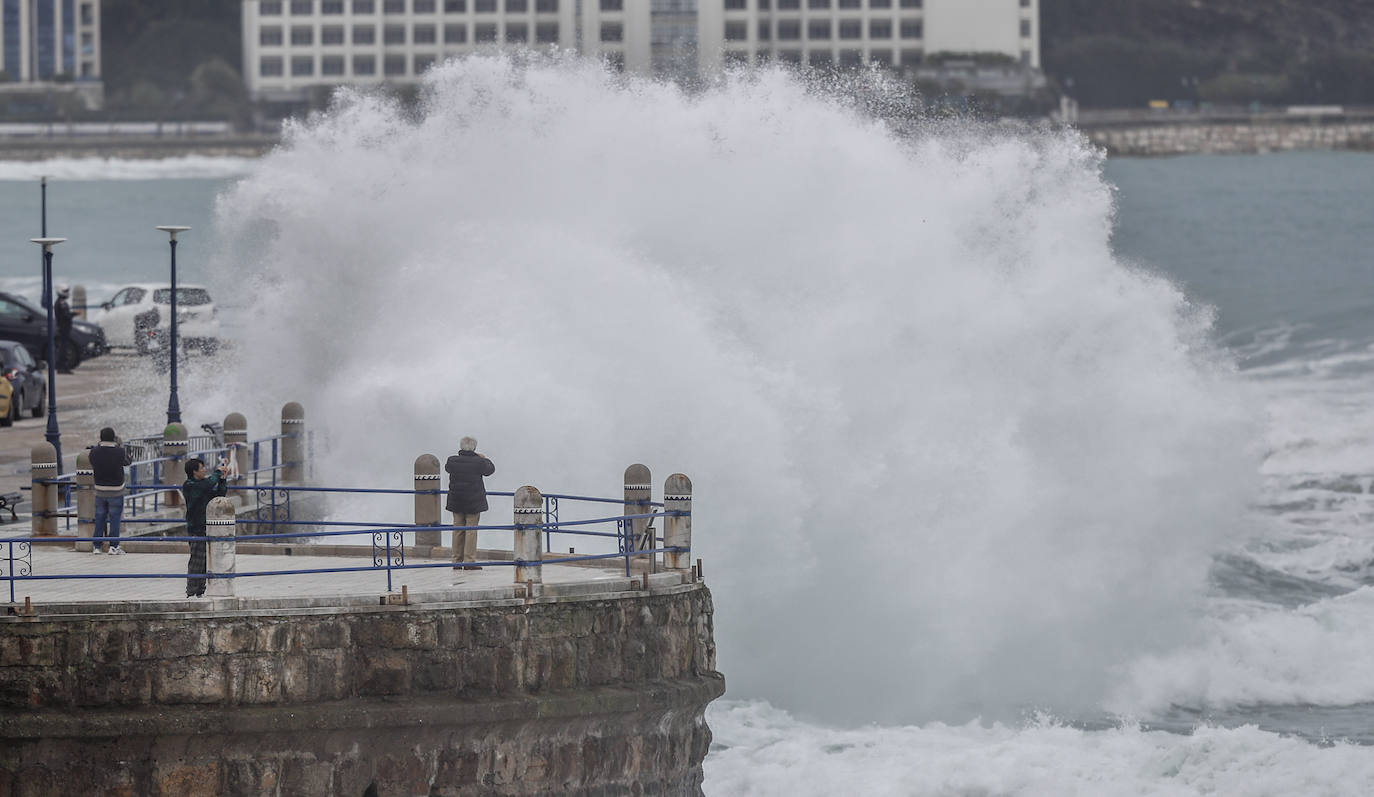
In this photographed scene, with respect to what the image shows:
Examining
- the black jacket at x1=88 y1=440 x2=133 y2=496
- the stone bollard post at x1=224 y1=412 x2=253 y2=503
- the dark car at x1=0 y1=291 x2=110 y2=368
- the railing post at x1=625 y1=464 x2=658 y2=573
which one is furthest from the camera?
the dark car at x1=0 y1=291 x2=110 y2=368

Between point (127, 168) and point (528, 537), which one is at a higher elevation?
point (127, 168)

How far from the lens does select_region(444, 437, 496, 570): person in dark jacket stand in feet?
60.5

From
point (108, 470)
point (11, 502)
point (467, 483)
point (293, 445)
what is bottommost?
point (11, 502)

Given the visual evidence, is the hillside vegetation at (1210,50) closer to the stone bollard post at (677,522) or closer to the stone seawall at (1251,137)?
the stone seawall at (1251,137)

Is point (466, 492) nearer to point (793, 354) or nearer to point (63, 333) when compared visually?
point (793, 354)

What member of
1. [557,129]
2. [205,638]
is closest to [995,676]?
[557,129]

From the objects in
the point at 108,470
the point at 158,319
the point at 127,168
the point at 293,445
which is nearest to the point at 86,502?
the point at 108,470

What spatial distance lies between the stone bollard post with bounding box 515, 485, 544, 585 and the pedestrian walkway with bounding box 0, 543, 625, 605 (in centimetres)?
17

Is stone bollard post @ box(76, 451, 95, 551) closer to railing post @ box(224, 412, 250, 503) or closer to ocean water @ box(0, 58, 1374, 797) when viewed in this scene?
railing post @ box(224, 412, 250, 503)

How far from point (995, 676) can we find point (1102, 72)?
422 ft

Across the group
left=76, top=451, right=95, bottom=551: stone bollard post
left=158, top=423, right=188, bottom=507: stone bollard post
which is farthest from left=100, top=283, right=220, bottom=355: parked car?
left=76, top=451, right=95, bottom=551: stone bollard post

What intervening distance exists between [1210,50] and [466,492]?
496 ft

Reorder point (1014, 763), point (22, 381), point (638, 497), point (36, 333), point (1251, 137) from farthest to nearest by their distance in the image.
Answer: point (1251, 137)
point (36, 333)
point (22, 381)
point (1014, 763)
point (638, 497)

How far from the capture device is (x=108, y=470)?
19.5 meters
